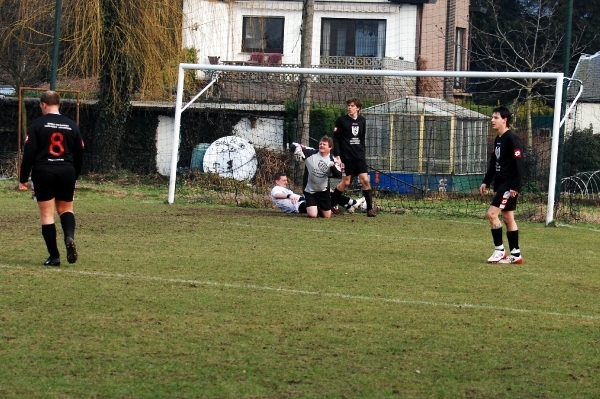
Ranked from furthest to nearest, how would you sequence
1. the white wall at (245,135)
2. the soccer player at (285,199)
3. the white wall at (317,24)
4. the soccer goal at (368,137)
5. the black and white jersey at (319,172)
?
the white wall at (317,24)
the white wall at (245,135)
the soccer goal at (368,137)
the soccer player at (285,199)
the black and white jersey at (319,172)

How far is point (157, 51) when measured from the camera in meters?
24.7

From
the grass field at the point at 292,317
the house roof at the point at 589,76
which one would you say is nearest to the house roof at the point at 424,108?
the grass field at the point at 292,317

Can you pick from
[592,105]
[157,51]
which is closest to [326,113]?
[157,51]

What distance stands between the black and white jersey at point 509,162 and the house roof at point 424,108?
12.3 meters

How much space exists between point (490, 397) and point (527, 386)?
1.24 ft

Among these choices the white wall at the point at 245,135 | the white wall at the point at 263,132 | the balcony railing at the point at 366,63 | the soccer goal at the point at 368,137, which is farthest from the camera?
the balcony railing at the point at 366,63

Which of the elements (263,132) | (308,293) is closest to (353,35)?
(263,132)

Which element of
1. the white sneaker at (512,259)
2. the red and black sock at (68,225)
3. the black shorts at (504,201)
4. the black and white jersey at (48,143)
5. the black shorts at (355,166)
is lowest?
the white sneaker at (512,259)

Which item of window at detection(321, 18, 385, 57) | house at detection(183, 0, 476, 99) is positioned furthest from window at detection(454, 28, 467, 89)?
window at detection(321, 18, 385, 57)

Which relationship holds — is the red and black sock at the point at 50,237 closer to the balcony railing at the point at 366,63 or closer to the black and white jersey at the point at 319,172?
the black and white jersey at the point at 319,172

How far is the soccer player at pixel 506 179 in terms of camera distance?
1147 cm

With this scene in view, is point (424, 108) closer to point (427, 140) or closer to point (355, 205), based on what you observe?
point (427, 140)

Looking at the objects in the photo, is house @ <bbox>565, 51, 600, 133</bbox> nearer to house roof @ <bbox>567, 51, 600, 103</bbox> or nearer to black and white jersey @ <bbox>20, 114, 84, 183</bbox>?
house roof @ <bbox>567, 51, 600, 103</bbox>

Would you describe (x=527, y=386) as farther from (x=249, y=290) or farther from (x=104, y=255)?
(x=104, y=255)
